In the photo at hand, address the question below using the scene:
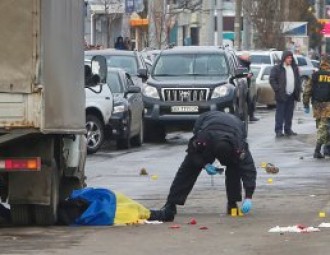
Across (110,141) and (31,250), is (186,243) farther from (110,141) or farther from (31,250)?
(110,141)

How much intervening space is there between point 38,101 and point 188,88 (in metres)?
14.6

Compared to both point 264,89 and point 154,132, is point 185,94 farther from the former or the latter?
point 264,89

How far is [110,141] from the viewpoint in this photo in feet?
88.0

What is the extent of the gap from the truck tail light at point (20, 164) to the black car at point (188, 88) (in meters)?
14.2

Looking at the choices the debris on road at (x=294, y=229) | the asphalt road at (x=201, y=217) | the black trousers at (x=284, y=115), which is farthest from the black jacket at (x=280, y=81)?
the debris on road at (x=294, y=229)

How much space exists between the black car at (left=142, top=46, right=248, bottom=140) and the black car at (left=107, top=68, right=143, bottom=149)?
0.41m

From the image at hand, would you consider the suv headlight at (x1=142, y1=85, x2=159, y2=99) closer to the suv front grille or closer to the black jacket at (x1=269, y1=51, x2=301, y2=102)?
the suv front grille

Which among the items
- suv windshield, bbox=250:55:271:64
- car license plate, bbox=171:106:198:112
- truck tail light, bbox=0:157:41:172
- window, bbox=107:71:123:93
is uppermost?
truck tail light, bbox=0:157:41:172

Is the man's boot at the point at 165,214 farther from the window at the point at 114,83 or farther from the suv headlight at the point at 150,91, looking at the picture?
the suv headlight at the point at 150,91

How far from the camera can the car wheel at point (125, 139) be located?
2480cm

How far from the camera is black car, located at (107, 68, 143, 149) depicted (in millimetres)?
24609

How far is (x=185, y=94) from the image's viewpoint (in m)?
26.5

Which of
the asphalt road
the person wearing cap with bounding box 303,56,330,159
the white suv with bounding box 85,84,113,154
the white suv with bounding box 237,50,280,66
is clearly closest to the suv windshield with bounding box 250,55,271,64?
the white suv with bounding box 237,50,280,66

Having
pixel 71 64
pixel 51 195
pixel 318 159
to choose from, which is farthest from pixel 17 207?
pixel 318 159
